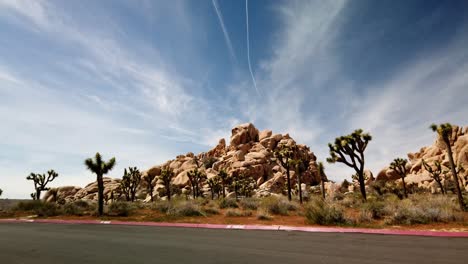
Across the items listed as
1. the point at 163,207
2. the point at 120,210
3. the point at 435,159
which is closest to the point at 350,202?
the point at 163,207

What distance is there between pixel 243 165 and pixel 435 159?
168 ft

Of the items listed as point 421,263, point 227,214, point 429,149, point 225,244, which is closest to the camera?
point 421,263

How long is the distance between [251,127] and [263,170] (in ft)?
86.4

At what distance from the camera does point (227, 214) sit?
740 inches

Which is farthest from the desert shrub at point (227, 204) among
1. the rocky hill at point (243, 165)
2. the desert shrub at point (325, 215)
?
the rocky hill at point (243, 165)

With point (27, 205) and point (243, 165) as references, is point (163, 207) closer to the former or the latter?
point (27, 205)

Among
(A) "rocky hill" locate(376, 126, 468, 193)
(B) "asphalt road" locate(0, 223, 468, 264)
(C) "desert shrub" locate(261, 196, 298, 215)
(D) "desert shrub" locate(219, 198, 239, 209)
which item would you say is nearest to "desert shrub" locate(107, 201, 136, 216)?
(D) "desert shrub" locate(219, 198, 239, 209)

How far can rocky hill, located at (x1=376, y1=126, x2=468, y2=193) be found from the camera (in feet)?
164

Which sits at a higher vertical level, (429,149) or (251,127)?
(251,127)

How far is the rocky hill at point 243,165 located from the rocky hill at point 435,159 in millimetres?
26298

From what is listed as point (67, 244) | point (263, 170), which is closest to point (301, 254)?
point (67, 244)

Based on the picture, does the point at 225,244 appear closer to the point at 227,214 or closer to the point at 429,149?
the point at 227,214

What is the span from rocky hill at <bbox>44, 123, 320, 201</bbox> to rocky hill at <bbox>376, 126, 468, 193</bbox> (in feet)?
86.3

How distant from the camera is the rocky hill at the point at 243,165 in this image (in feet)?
242
